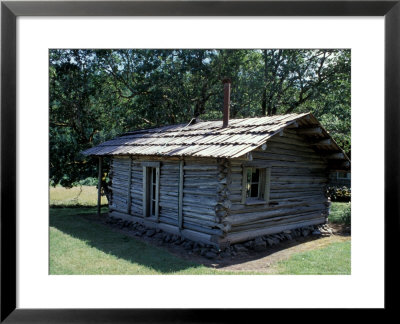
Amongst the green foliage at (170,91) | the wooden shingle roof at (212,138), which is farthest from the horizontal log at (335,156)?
the green foliage at (170,91)

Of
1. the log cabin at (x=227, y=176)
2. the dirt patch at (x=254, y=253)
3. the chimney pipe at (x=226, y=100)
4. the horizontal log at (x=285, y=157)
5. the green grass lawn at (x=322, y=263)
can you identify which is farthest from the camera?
the chimney pipe at (x=226, y=100)

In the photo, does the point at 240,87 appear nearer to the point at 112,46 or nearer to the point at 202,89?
the point at 202,89

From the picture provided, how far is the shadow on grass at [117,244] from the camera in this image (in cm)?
672

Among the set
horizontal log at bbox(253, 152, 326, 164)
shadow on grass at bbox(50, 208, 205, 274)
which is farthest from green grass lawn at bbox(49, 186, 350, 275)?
horizontal log at bbox(253, 152, 326, 164)

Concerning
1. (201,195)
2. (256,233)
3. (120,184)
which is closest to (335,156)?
(256,233)

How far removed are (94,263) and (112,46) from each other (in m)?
3.99

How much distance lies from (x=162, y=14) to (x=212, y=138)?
523 cm

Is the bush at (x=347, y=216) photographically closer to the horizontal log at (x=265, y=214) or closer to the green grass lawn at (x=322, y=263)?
the green grass lawn at (x=322, y=263)

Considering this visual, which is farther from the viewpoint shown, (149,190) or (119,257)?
(149,190)

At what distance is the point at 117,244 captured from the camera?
9.16 meters

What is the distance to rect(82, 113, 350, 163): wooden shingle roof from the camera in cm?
808

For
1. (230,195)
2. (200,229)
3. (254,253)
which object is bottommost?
(254,253)

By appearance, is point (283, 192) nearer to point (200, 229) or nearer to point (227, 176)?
point (227, 176)

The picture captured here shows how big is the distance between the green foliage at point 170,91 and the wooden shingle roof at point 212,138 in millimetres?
1000
